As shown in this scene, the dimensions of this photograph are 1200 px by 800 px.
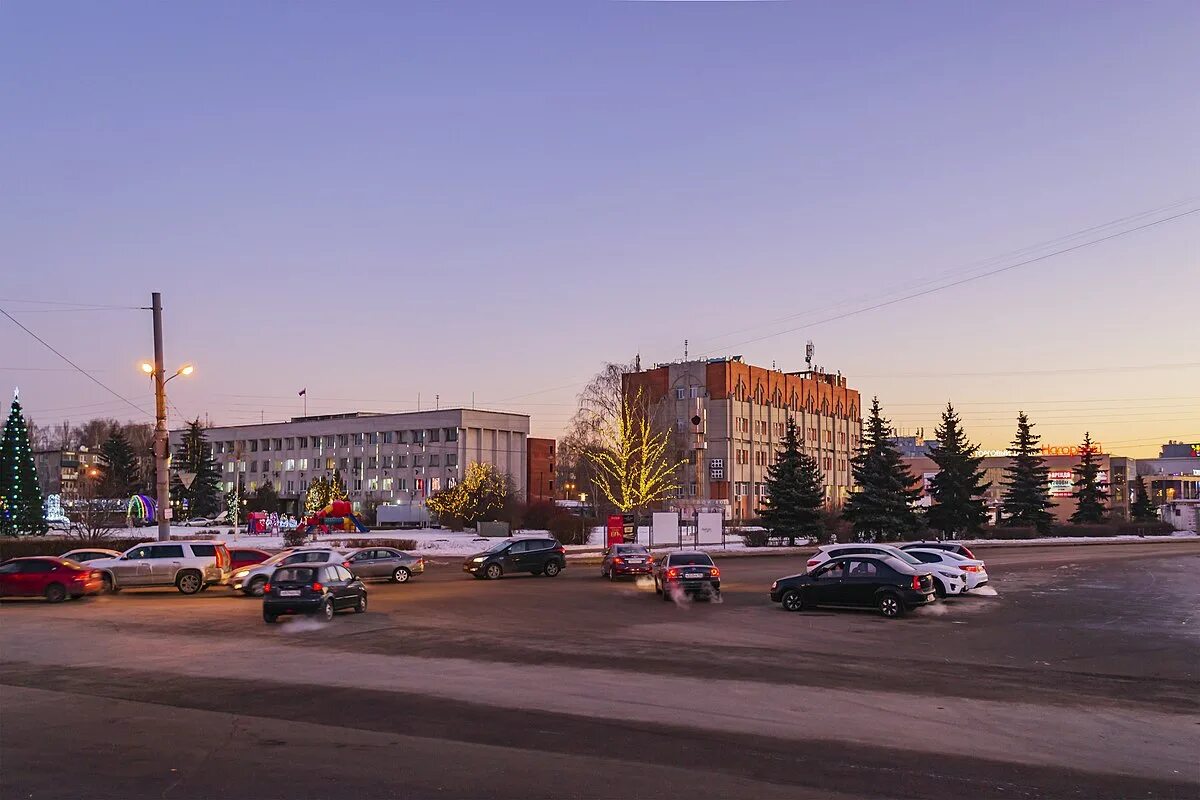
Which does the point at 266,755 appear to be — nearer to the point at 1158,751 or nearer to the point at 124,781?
the point at 124,781

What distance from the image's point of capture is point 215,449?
15150 cm

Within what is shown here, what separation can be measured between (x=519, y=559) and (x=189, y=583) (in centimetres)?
1237

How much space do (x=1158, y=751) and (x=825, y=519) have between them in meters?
58.8

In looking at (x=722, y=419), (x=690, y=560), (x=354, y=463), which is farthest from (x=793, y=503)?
(x=354, y=463)

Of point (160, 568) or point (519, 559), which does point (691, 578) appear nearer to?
point (519, 559)

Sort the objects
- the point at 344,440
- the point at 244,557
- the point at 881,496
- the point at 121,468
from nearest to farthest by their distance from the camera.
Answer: the point at 244,557, the point at 881,496, the point at 121,468, the point at 344,440

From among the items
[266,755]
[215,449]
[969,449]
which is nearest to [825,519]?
[969,449]

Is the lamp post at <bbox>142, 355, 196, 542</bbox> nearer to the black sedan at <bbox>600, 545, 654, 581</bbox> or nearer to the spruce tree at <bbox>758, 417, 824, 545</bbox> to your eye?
the black sedan at <bbox>600, 545, 654, 581</bbox>

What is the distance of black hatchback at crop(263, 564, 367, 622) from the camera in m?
22.5

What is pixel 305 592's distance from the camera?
2275 cm

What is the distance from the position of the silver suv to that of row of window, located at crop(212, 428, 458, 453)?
92827 mm

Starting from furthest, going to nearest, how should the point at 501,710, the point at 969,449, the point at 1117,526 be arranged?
the point at 1117,526 → the point at 969,449 → the point at 501,710

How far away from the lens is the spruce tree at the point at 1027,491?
267ft

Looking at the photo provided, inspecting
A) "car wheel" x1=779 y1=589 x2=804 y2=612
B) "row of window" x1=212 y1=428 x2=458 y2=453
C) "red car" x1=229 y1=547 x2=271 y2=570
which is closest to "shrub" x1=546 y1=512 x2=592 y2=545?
"red car" x1=229 y1=547 x2=271 y2=570
